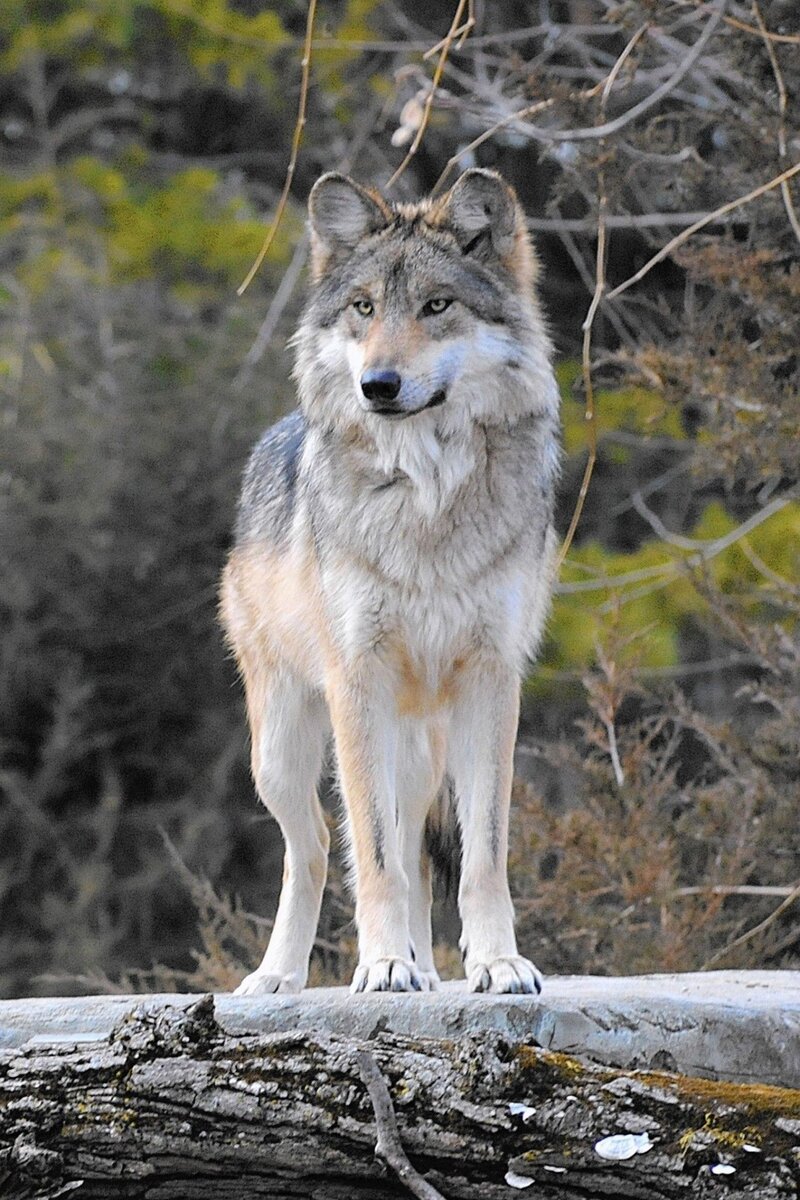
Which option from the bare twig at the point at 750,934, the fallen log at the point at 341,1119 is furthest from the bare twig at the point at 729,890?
the fallen log at the point at 341,1119

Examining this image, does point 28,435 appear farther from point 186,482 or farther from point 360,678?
point 360,678

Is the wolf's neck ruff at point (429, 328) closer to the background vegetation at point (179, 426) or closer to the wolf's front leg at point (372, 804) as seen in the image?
the wolf's front leg at point (372, 804)

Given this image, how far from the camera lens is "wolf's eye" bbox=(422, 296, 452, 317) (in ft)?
18.6

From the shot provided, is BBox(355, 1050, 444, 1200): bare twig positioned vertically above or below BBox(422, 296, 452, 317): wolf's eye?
below

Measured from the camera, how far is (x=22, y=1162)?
384 cm

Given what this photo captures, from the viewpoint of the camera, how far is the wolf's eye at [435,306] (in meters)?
5.66

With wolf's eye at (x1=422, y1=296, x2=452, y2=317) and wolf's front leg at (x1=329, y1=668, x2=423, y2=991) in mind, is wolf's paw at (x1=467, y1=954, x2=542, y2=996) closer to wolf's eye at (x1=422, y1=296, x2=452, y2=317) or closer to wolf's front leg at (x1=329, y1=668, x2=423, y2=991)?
wolf's front leg at (x1=329, y1=668, x2=423, y2=991)

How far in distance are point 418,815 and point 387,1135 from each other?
8.18 ft

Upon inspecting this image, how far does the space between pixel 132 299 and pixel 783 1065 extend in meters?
11.3

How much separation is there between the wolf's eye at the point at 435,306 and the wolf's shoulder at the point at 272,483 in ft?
2.68

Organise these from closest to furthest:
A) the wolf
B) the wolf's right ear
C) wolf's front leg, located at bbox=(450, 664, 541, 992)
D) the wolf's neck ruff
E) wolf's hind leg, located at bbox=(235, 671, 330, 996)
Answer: wolf's front leg, located at bbox=(450, 664, 541, 992) → the wolf → the wolf's neck ruff → the wolf's right ear → wolf's hind leg, located at bbox=(235, 671, 330, 996)

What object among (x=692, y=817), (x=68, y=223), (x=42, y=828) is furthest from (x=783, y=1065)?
(x=68, y=223)

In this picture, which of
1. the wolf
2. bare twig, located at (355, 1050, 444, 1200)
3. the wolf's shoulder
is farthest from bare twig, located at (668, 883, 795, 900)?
bare twig, located at (355, 1050, 444, 1200)

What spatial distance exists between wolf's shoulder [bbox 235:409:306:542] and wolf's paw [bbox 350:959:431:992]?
177 cm
